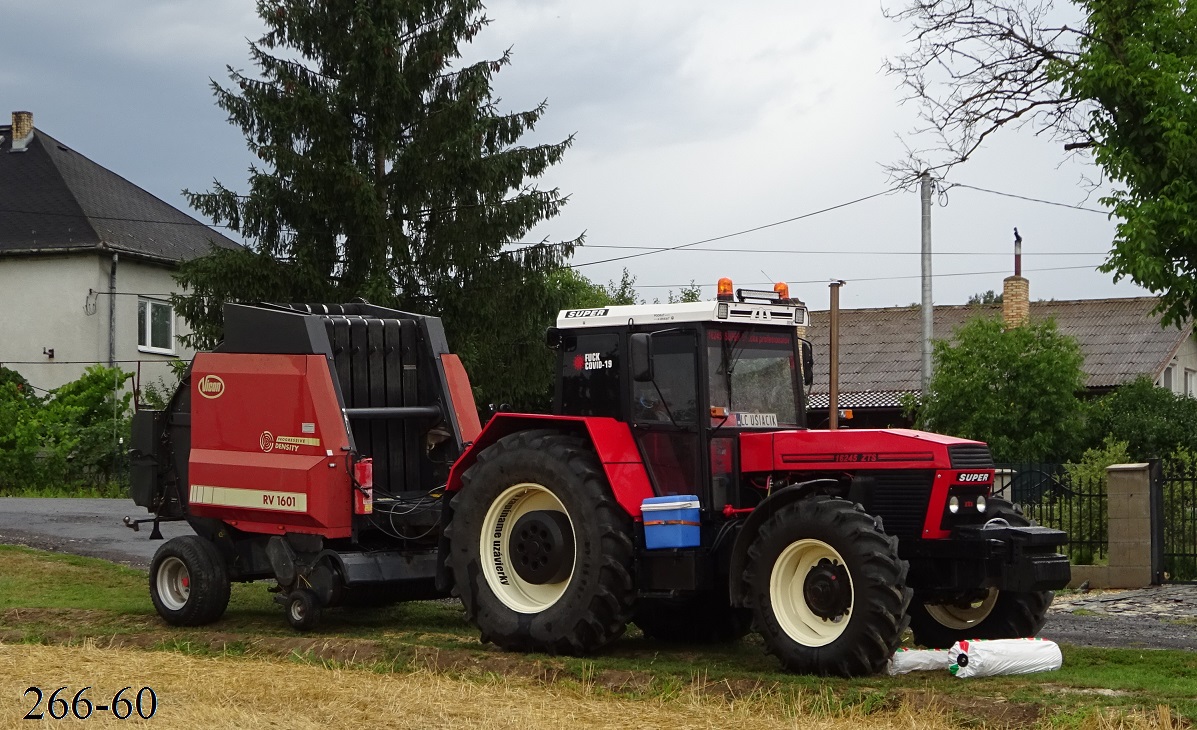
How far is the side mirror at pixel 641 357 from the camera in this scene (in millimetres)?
9258

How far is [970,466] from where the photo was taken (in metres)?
9.02

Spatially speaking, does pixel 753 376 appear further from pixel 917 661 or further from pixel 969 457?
pixel 917 661

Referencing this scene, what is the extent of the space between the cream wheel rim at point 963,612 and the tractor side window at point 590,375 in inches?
100

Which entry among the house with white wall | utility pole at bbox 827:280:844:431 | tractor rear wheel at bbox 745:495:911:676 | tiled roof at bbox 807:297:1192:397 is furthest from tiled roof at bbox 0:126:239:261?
tractor rear wheel at bbox 745:495:911:676

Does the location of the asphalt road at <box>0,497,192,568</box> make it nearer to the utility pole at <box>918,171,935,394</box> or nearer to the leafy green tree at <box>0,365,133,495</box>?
the leafy green tree at <box>0,365,133,495</box>

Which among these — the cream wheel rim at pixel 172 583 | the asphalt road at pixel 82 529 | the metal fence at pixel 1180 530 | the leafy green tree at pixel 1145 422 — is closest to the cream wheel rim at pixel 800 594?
the cream wheel rim at pixel 172 583

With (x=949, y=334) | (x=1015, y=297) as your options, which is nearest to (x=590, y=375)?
(x=1015, y=297)

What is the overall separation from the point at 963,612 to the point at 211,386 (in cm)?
615

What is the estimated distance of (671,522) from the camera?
934cm

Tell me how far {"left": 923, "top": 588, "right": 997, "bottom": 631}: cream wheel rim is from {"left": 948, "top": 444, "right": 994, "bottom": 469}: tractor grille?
92 cm

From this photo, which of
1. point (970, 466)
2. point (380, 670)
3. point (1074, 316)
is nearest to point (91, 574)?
point (380, 670)

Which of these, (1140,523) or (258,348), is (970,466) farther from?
(1140,523)

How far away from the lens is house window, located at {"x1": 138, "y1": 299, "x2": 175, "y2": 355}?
37125 mm

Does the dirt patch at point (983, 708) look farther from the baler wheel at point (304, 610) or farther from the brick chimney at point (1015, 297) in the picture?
the brick chimney at point (1015, 297)
